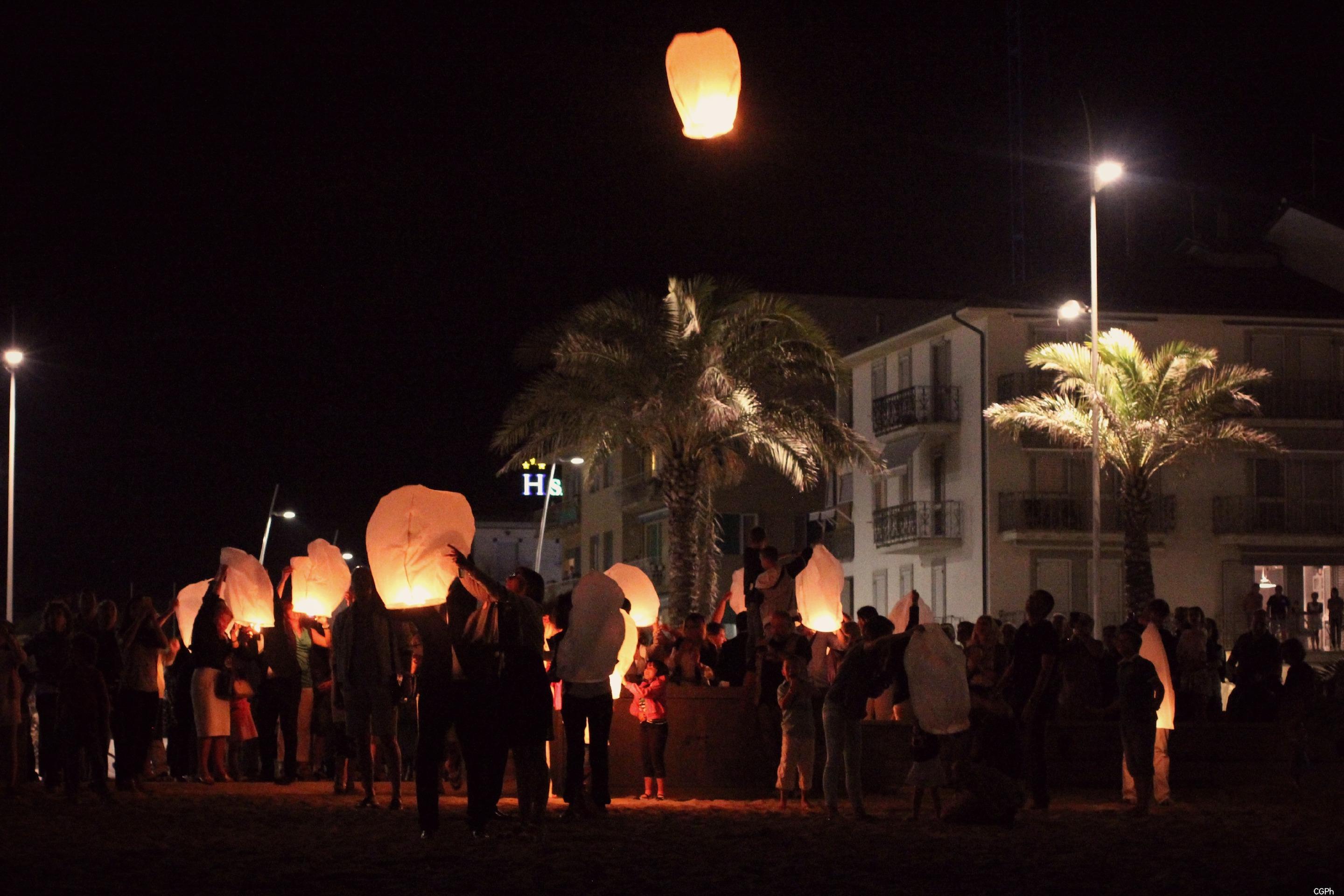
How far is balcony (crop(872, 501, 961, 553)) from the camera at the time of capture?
5075cm

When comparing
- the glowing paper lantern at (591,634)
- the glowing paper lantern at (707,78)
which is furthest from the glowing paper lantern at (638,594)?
the glowing paper lantern at (707,78)

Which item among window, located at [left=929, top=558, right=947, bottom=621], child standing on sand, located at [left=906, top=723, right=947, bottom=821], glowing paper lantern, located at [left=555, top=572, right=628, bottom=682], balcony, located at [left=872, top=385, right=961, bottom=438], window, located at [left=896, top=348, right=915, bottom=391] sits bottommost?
child standing on sand, located at [left=906, top=723, right=947, bottom=821]

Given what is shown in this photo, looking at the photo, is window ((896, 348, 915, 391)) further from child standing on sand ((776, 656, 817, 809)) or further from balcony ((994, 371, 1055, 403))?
child standing on sand ((776, 656, 817, 809))

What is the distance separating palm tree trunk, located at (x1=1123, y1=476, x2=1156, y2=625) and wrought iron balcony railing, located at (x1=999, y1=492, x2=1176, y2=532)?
5.92m

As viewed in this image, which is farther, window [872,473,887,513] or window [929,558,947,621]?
window [872,473,887,513]

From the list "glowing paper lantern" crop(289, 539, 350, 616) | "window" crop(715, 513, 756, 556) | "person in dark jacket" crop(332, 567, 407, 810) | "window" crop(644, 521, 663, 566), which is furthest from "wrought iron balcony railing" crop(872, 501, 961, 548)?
"person in dark jacket" crop(332, 567, 407, 810)

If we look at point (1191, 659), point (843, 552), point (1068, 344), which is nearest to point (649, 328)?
point (1068, 344)

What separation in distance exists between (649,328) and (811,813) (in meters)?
20.3

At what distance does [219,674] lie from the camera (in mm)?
18734

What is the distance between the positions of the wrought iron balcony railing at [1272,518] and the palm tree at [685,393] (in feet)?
56.6

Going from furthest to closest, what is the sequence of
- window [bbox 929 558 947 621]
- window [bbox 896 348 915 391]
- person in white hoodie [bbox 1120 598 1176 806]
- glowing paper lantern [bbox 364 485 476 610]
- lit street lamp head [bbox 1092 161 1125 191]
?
1. window [bbox 896 348 915 391]
2. window [bbox 929 558 947 621]
3. lit street lamp head [bbox 1092 161 1125 191]
4. person in white hoodie [bbox 1120 598 1176 806]
5. glowing paper lantern [bbox 364 485 476 610]

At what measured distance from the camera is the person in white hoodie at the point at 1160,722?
1659cm

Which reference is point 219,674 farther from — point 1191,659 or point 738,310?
point 738,310

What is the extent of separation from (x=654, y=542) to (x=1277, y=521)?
2511 centimetres
